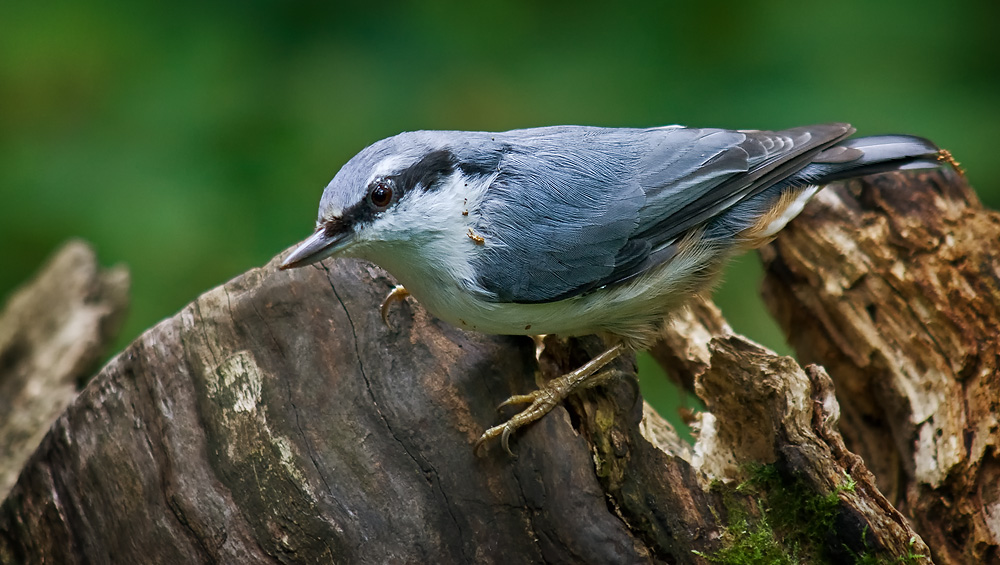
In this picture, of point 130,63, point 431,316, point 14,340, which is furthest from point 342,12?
point 431,316

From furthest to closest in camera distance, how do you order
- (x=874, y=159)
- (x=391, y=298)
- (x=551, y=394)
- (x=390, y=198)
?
(x=874, y=159) < (x=391, y=298) < (x=551, y=394) < (x=390, y=198)

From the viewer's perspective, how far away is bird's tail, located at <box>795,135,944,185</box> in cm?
294

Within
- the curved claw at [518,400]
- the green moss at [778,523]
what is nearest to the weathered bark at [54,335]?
the curved claw at [518,400]

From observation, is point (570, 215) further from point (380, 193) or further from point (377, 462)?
point (377, 462)

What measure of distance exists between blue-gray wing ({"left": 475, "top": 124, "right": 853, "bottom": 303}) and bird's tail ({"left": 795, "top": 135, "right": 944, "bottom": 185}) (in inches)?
2.5

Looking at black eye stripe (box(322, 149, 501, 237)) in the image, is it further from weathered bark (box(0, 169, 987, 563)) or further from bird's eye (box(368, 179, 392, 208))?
weathered bark (box(0, 169, 987, 563))

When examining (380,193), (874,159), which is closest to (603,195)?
(380,193)

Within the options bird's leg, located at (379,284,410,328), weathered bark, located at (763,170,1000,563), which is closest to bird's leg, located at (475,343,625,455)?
bird's leg, located at (379,284,410,328)

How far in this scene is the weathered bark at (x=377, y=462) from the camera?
229 centimetres

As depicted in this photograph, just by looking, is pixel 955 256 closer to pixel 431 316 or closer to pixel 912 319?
pixel 912 319

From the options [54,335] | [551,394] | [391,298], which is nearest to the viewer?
[551,394]

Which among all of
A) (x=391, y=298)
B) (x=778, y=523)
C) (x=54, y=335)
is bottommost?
(x=778, y=523)

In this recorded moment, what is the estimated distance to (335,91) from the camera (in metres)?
4.88

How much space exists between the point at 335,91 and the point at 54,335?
2.01 meters
